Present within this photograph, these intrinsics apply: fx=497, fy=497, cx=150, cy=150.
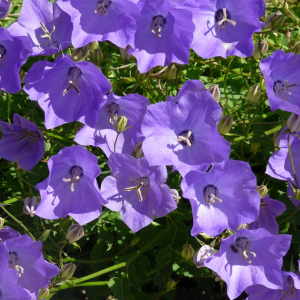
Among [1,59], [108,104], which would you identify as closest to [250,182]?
[108,104]

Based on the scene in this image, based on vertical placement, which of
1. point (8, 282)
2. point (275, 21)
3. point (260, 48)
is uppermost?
point (275, 21)

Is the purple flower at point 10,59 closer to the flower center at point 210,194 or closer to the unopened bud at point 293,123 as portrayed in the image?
the flower center at point 210,194

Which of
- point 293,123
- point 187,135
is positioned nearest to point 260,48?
point 293,123

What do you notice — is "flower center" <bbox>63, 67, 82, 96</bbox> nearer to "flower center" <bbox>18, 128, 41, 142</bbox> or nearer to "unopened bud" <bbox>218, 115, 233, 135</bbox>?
"flower center" <bbox>18, 128, 41, 142</bbox>

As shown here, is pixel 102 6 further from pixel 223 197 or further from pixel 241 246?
pixel 241 246

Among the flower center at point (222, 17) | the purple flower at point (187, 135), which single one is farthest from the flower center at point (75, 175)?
the flower center at point (222, 17)

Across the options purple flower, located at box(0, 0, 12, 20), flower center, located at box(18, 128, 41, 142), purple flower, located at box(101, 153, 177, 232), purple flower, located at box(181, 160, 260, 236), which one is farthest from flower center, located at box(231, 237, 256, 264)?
purple flower, located at box(0, 0, 12, 20)
